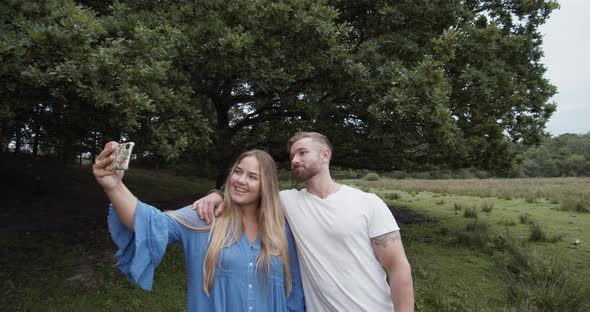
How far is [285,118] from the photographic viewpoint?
32.2ft

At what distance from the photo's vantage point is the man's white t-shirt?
2.18 metres

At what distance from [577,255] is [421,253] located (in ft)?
11.5

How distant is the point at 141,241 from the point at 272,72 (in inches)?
187

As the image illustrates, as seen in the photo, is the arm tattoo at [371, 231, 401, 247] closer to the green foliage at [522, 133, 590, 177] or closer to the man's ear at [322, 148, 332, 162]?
the man's ear at [322, 148, 332, 162]

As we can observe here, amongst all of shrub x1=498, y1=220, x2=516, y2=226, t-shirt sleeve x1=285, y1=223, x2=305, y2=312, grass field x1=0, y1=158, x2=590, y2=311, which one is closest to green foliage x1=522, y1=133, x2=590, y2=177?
shrub x1=498, y1=220, x2=516, y2=226

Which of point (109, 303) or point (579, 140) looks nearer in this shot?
point (109, 303)

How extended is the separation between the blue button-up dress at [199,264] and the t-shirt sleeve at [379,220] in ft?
1.85

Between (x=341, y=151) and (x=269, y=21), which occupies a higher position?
(x=269, y=21)

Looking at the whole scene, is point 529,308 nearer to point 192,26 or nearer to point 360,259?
point 360,259

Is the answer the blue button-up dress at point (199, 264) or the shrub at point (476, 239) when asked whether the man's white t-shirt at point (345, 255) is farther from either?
the shrub at point (476, 239)

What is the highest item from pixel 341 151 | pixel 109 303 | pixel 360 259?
pixel 341 151

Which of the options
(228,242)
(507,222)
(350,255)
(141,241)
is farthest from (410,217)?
(141,241)

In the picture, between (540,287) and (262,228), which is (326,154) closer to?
(262,228)

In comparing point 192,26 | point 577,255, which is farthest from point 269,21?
point 577,255
